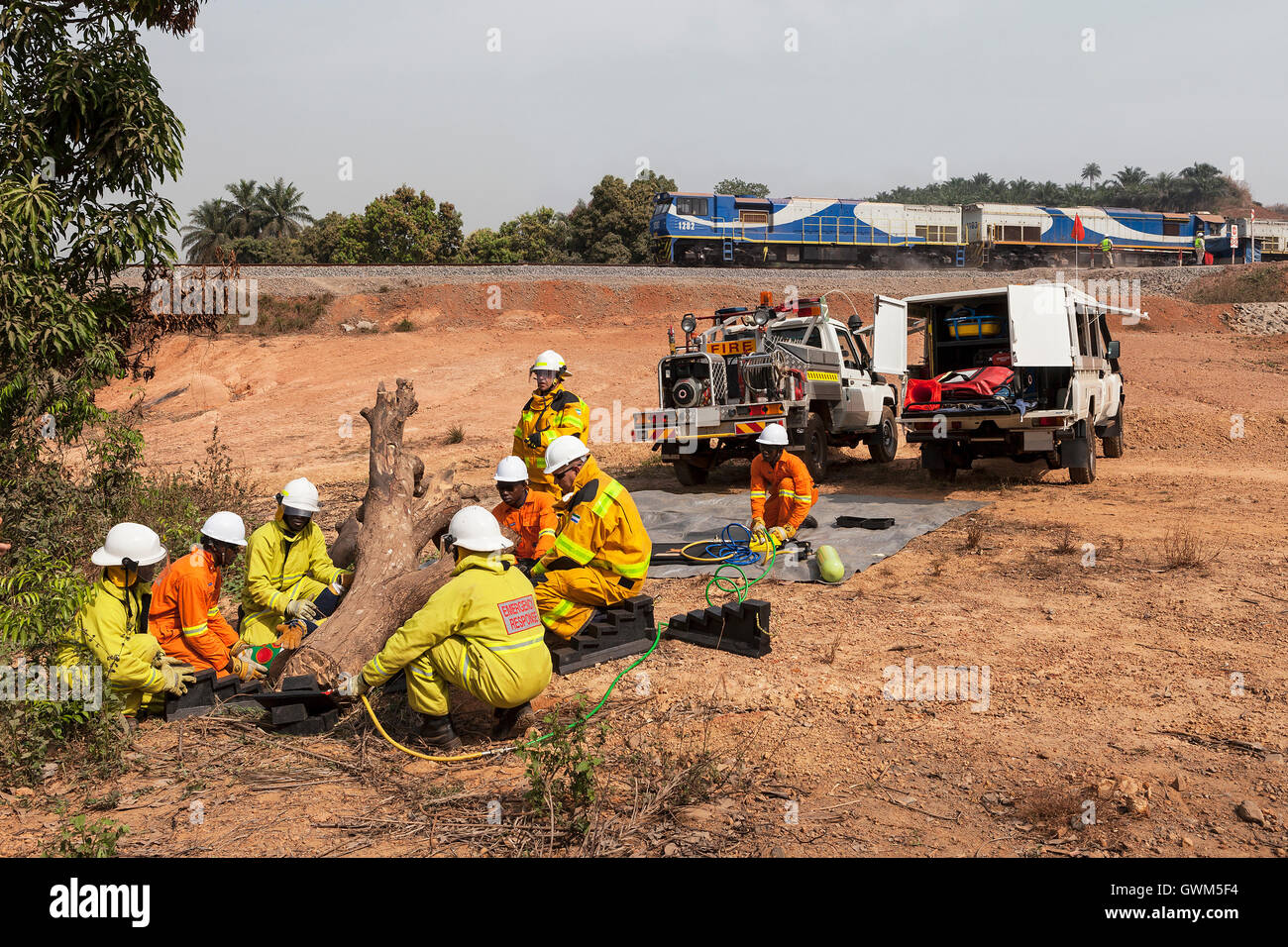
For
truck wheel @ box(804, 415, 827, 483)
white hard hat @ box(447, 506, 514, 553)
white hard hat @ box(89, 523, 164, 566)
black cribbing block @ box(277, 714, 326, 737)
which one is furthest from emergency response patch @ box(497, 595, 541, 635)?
truck wheel @ box(804, 415, 827, 483)

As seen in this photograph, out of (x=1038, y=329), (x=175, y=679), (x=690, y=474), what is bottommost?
(x=175, y=679)

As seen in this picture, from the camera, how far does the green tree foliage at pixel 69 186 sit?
6.42 meters

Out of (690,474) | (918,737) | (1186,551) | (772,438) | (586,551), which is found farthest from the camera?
(690,474)

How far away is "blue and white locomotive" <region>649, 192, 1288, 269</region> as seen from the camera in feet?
111

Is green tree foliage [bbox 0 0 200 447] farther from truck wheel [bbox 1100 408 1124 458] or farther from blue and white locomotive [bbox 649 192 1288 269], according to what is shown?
blue and white locomotive [bbox 649 192 1288 269]

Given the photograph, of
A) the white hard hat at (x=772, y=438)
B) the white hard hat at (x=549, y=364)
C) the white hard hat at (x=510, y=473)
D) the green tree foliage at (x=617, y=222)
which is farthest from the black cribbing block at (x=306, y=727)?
the green tree foliage at (x=617, y=222)

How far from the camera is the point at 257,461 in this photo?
53.7ft

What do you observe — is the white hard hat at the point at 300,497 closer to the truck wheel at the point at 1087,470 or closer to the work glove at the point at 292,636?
the work glove at the point at 292,636

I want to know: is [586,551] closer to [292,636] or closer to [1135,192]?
[292,636]

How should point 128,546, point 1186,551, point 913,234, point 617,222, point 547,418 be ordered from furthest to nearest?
1. point 617,222
2. point 913,234
3. point 547,418
4. point 1186,551
5. point 128,546

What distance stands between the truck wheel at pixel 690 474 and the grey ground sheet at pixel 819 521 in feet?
1.64

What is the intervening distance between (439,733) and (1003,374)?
31.1ft

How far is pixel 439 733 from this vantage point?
461cm

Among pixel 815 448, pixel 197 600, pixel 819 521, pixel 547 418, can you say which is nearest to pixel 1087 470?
pixel 815 448
